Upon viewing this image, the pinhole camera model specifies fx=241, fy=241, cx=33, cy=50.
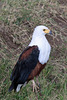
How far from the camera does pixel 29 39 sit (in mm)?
5051

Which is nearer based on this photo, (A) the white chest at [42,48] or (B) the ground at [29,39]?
(A) the white chest at [42,48]

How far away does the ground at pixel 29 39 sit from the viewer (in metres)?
3.89

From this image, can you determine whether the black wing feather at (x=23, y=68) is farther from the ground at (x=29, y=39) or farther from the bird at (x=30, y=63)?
the ground at (x=29, y=39)

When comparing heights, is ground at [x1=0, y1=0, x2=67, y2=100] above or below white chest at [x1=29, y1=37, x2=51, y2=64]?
below

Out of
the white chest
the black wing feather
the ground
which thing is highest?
the white chest

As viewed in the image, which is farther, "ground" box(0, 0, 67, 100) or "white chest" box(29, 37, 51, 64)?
"ground" box(0, 0, 67, 100)

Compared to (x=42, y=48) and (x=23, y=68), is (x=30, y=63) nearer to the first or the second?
(x=23, y=68)

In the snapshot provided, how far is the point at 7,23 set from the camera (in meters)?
5.24

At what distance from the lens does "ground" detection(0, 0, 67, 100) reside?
3.89m

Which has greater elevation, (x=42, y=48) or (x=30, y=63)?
(x=42, y=48)

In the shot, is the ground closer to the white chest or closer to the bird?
the bird

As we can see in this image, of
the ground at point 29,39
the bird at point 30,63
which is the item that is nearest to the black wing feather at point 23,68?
the bird at point 30,63

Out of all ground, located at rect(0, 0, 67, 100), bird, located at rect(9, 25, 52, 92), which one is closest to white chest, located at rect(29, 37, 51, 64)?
bird, located at rect(9, 25, 52, 92)

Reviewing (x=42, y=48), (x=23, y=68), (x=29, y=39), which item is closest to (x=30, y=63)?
(x=23, y=68)
